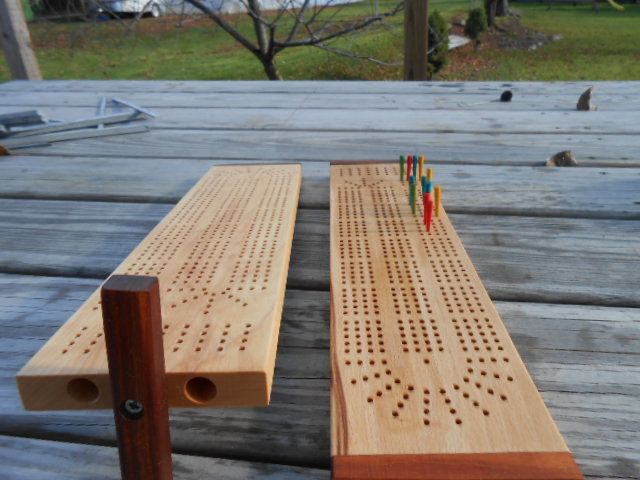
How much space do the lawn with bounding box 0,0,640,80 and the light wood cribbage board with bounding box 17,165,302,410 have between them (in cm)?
676

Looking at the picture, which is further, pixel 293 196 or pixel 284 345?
pixel 293 196

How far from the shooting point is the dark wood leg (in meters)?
0.67

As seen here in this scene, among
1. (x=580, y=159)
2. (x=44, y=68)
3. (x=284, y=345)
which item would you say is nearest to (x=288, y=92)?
(x=580, y=159)

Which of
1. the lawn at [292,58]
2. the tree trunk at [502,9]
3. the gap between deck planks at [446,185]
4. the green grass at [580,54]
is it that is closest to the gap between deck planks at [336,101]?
the gap between deck planks at [446,185]

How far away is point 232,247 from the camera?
1.27m

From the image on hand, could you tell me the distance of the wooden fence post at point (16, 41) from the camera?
4.17m

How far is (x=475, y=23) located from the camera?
48.5 feet

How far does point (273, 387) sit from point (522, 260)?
0.71 metres

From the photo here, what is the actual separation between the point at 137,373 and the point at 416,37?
3.66 m

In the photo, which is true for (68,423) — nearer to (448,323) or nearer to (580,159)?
(448,323)

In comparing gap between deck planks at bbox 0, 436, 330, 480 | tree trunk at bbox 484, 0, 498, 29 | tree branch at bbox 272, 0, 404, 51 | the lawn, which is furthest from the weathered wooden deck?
tree trunk at bbox 484, 0, 498, 29

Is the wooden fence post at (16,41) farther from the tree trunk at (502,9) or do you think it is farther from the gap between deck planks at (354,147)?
the tree trunk at (502,9)

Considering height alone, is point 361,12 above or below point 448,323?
above

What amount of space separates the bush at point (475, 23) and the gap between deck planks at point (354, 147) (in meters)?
13.5
